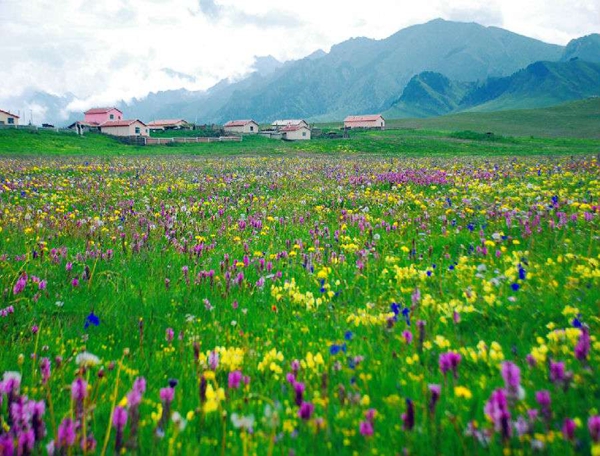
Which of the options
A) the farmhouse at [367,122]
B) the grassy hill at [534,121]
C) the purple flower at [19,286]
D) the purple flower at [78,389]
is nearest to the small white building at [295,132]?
the grassy hill at [534,121]

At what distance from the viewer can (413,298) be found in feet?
15.0

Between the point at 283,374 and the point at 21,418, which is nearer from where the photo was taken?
the point at 21,418

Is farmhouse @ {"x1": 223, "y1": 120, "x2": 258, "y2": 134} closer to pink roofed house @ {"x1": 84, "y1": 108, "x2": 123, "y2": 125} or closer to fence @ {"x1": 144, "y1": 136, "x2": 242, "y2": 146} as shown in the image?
pink roofed house @ {"x1": 84, "y1": 108, "x2": 123, "y2": 125}

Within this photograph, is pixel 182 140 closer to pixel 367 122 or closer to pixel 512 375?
pixel 512 375

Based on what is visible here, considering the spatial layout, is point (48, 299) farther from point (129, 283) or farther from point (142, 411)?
point (142, 411)

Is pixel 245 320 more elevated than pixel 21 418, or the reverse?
pixel 21 418

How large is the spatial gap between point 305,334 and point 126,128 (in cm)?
11469

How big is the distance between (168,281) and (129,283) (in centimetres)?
62

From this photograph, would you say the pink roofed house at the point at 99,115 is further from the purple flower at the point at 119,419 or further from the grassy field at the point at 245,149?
the purple flower at the point at 119,419

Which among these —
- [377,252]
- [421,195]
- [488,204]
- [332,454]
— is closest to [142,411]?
[332,454]

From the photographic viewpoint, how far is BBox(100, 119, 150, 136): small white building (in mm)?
106125

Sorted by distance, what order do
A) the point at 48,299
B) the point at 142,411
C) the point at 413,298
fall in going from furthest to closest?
the point at 48,299 → the point at 413,298 → the point at 142,411

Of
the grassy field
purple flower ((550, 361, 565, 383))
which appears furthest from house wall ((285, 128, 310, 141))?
purple flower ((550, 361, 565, 383))

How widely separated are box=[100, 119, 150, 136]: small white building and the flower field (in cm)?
10560
